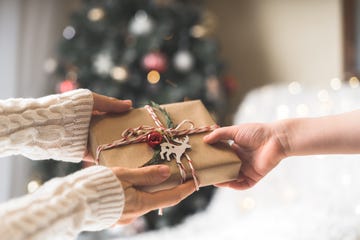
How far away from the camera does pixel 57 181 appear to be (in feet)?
2.98

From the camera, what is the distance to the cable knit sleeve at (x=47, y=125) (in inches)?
41.3

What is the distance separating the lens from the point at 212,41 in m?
2.42

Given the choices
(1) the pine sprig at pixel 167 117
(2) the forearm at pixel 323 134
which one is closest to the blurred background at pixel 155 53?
(2) the forearm at pixel 323 134

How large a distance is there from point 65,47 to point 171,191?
1638mm

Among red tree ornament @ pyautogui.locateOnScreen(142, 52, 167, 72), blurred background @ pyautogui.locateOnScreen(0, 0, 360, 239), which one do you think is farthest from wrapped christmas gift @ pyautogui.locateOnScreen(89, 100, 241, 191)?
red tree ornament @ pyautogui.locateOnScreen(142, 52, 167, 72)

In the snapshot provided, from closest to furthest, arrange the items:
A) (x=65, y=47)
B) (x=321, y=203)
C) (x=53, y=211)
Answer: (x=53, y=211) → (x=321, y=203) → (x=65, y=47)

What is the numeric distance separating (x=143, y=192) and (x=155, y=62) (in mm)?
1389

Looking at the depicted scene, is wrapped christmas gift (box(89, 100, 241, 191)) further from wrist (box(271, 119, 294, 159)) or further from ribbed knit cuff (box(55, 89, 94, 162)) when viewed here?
wrist (box(271, 119, 294, 159))

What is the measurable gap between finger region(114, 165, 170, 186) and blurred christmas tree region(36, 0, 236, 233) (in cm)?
129

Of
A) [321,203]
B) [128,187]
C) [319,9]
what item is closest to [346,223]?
[321,203]

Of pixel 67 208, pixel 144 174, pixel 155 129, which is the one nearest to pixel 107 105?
pixel 155 129

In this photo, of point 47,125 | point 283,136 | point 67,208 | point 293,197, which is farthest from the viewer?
point 293,197

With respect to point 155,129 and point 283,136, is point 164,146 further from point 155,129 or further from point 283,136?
point 283,136

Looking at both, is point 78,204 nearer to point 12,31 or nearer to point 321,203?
point 321,203
